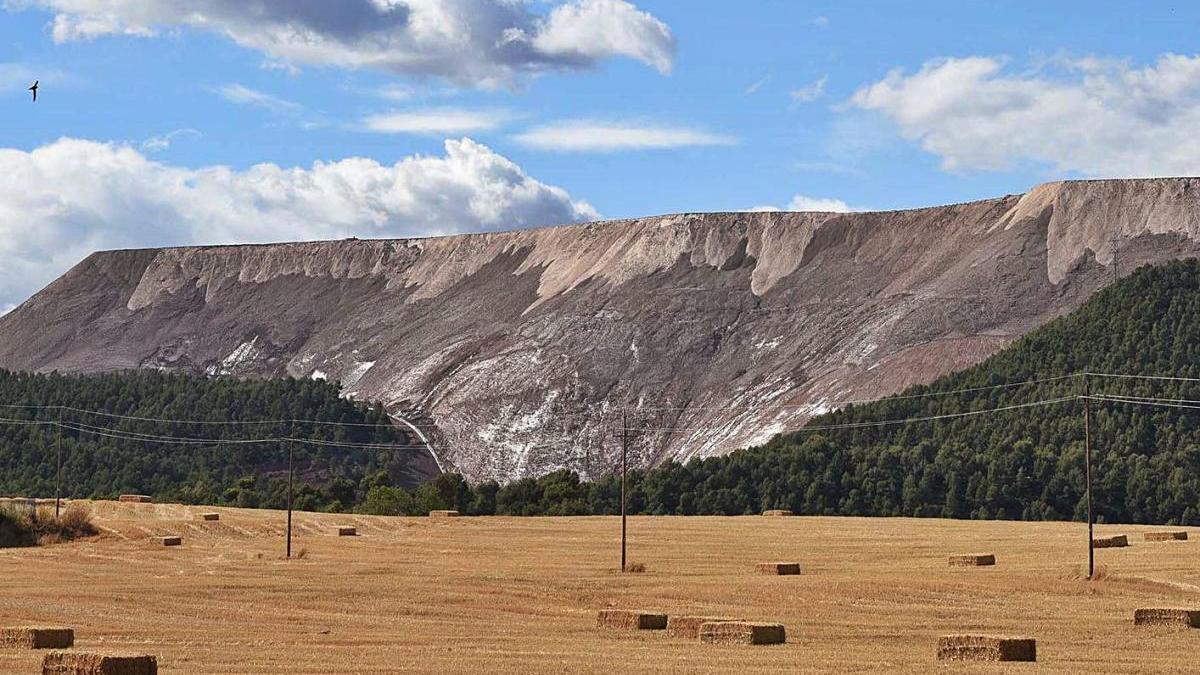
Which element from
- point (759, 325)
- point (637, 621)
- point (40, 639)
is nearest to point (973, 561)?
point (637, 621)

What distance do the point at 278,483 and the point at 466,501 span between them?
19.9 meters

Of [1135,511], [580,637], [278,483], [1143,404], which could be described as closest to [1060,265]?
[1143,404]

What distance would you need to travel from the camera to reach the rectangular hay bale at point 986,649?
3628cm

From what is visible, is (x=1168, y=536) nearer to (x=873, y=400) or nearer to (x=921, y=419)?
(x=921, y=419)

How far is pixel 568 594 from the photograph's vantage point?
61.0m

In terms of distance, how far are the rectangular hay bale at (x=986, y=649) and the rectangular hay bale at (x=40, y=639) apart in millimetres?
17987

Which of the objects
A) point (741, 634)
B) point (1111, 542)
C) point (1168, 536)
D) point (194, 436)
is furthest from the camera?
point (194, 436)

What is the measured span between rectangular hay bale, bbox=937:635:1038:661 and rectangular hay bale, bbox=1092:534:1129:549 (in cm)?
4782

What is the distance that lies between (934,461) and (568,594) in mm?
78064

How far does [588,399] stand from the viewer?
175000 millimetres

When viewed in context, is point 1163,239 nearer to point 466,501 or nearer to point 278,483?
point 466,501

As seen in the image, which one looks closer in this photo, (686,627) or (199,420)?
(686,627)

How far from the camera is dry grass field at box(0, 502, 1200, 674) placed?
124 feet

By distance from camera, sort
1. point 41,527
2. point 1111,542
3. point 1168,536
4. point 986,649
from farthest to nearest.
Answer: point 41,527 → point 1168,536 → point 1111,542 → point 986,649
